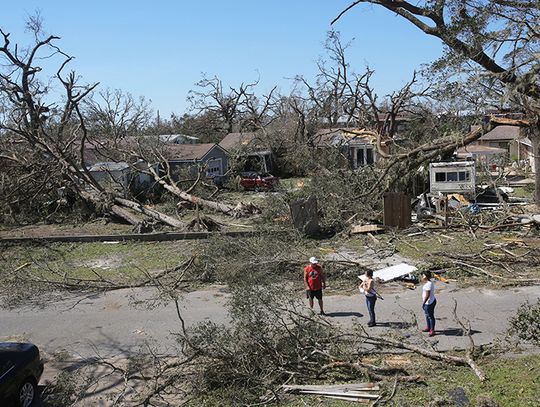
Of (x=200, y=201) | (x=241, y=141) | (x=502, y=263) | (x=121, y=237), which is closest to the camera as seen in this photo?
(x=502, y=263)

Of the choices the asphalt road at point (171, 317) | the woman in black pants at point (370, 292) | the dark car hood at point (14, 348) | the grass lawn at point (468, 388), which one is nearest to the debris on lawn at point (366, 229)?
the asphalt road at point (171, 317)

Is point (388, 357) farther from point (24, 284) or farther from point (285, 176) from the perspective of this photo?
point (285, 176)

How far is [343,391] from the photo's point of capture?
→ 24.1ft

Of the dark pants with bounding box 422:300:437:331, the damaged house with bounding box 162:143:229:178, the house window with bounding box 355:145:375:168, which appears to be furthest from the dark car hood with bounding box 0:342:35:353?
the house window with bounding box 355:145:375:168

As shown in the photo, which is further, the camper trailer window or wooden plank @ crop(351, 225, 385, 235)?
the camper trailer window

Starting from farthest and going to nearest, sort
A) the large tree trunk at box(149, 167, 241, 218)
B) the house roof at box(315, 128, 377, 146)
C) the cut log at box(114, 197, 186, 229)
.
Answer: the house roof at box(315, 128, 377, 146) → the large tree trunk at box(149, 167, 241, 218) → the cut log at box(114, 197, 186, 229)

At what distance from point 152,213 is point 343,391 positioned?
15871mm

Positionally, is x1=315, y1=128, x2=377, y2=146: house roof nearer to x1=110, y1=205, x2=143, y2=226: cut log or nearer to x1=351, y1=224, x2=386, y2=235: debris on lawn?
x1=351, y1=224, x2=386, y2=235: debris on lawn

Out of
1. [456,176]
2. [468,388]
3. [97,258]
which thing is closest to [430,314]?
[468,388]

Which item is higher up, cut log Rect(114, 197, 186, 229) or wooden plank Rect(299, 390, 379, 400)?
cut log Rect(114, 197, 186, 229)

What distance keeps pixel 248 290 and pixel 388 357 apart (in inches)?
98.3

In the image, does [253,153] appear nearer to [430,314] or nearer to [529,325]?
[430,314]

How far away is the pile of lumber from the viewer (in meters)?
7.20

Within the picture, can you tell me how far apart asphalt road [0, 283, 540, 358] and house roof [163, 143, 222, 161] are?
20207 millimetres
